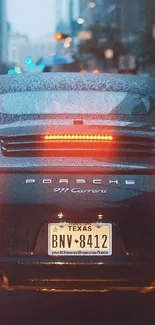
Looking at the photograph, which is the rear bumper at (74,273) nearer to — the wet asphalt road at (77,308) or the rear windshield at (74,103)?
the wet asphalt road at (77,308)

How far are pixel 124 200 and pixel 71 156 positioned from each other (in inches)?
17.5

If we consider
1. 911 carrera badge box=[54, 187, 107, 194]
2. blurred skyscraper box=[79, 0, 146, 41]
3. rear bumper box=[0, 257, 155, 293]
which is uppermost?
911 carrera badge box=[54, 187, 107, 194]

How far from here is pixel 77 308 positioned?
Result: 20.7 feet

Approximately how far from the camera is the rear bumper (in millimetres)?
5344

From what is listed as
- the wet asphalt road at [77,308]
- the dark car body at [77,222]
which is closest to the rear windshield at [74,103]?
the dark car body at [77,222]

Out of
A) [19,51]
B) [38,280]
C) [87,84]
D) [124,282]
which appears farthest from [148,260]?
[19,51]

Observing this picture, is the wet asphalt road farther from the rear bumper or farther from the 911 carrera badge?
the 911 carrera badge

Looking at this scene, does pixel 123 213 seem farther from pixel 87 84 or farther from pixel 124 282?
pixel 87 84

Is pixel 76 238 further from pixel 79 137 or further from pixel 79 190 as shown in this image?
pixel 79 137

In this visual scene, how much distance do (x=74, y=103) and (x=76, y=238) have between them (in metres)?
1.52

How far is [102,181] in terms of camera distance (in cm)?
539

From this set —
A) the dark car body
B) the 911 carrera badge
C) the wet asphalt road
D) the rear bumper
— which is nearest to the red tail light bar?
the dark car body

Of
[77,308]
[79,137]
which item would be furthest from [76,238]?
[77,308]

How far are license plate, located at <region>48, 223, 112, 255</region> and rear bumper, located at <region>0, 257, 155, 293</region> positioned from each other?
70 mm
